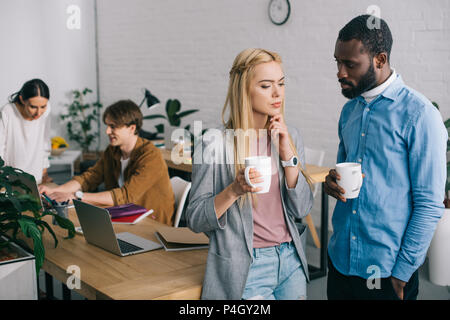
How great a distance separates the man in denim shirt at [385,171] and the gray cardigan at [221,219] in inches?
7.6

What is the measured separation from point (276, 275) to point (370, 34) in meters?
0.74

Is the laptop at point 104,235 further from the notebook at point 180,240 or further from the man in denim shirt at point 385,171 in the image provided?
the man in denim shirt at point 385,171

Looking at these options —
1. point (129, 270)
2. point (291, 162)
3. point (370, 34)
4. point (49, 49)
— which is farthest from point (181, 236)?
point (49, 49)

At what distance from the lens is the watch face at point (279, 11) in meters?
4.64

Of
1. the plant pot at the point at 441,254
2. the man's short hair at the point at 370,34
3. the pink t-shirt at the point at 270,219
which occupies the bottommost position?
the plant pot at the point at 441,254

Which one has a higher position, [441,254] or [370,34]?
[370,34]

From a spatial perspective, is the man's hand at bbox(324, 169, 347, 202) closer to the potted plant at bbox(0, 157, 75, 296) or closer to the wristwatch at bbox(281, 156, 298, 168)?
the wristwatch at bbox(281, 156, 298, 168)

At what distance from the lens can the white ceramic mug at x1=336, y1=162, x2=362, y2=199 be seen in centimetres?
137

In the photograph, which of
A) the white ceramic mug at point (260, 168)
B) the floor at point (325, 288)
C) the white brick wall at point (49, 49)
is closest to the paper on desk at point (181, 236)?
the white ceramic mug at point (260, 168)

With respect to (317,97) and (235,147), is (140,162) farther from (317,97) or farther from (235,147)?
(317,97)

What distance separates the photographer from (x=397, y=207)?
1438mm

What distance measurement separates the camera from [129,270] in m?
1.69

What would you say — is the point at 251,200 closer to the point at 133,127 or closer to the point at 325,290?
the point at 133,127

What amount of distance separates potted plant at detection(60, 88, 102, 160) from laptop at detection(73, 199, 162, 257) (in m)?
5.40
